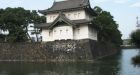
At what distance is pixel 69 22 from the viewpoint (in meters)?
42.5

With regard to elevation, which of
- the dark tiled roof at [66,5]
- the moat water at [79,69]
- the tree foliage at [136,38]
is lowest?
the moat water at [79,69]

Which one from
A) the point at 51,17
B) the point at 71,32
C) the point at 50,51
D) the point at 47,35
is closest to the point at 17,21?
the point at 51,17

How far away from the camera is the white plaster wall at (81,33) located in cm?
4362

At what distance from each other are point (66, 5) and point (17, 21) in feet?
37.7

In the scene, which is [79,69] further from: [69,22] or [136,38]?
[69,22]

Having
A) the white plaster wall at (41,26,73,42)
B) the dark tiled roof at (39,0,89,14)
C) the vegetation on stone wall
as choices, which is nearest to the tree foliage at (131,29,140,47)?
the white plaster wall at (41,26,73,42)

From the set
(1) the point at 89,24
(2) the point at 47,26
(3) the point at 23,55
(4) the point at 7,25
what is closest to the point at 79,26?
(1) the point at 89,24

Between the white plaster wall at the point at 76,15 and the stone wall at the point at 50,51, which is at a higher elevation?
the white plaster wall at the point at 76,15

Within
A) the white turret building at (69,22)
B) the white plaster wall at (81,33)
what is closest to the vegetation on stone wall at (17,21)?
the white turret building at (69,22)

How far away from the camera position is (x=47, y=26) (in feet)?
148

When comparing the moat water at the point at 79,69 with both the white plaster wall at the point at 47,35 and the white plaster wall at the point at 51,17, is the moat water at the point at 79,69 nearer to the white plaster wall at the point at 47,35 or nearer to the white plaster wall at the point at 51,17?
the white plaster wall at the point at 47,35

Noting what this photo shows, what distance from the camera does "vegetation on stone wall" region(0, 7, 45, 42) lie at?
166 ft

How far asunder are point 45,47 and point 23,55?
4.27 meters

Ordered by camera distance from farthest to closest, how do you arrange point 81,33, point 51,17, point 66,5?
point 66,5 < point 51,17 < point 81,33
